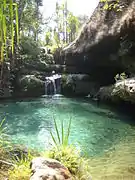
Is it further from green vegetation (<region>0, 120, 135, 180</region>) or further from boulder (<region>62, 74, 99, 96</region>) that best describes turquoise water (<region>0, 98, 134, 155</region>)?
boulder (<region>62, 74, 99, 96</region>)

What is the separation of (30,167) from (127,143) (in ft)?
14.7

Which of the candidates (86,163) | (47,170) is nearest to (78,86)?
(86,163)

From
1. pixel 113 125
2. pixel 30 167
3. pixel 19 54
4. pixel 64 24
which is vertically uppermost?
pixel 64 24

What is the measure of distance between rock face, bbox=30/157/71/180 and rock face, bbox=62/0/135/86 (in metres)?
8.84

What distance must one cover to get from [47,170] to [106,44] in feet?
37.7

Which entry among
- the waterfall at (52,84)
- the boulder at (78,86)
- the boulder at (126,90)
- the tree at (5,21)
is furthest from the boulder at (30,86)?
the tree at (5,21)

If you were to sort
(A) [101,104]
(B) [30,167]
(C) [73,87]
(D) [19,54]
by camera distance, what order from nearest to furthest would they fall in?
(B) [30,167]
(A) [101,104]
(C) [73,87]
(D) [19,54]

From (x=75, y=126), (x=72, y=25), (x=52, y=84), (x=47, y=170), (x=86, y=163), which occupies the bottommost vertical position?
(x=75, y=126)

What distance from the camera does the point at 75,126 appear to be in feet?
28.8

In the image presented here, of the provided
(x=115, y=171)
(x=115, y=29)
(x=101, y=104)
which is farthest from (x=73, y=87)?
(x=115, y=171)

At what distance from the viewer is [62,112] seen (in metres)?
11.5

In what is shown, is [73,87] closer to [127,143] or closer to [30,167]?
[127,143]

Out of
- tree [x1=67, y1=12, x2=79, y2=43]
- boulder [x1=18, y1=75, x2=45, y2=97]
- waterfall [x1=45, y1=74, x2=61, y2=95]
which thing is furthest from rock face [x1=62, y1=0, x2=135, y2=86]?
tree [x1=67, y1=12, x2=79, y2=43]

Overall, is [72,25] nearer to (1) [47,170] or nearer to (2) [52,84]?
(2) [52,84]
